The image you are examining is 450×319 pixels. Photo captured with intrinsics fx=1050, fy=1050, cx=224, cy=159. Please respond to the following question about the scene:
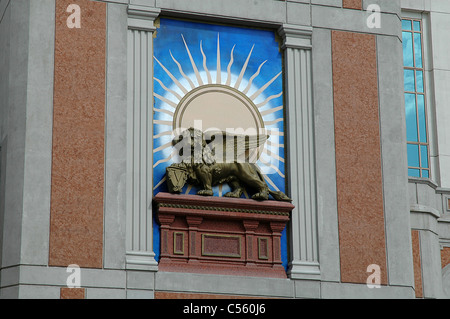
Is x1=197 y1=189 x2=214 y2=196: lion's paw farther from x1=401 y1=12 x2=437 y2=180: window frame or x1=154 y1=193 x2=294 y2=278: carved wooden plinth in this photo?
x1=401 y1=12 x2=437 y2=180: window frame

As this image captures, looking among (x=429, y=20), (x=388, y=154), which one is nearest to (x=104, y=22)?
(x=388, y=154)

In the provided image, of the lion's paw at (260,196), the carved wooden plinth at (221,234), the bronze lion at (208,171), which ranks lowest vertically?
the carved wooden plinth at (221,234)

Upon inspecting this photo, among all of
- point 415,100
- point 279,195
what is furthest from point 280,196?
point 415,100

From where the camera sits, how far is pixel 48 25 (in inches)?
687

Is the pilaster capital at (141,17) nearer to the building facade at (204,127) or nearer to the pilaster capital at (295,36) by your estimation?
the building facade at (204,127)

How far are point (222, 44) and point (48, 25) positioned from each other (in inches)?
123

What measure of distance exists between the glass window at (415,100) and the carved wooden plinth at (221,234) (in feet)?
22.2

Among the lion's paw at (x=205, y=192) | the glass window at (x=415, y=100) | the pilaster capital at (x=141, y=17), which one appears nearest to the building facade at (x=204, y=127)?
the pilaster capital at (x=141, y=17)

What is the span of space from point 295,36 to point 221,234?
156 inches

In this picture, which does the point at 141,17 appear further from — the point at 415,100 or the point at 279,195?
the point at 415,100

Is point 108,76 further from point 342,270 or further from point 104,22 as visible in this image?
point 342,270

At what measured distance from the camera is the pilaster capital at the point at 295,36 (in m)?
18.9

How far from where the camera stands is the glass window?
938 inches

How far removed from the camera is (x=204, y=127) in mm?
18031
